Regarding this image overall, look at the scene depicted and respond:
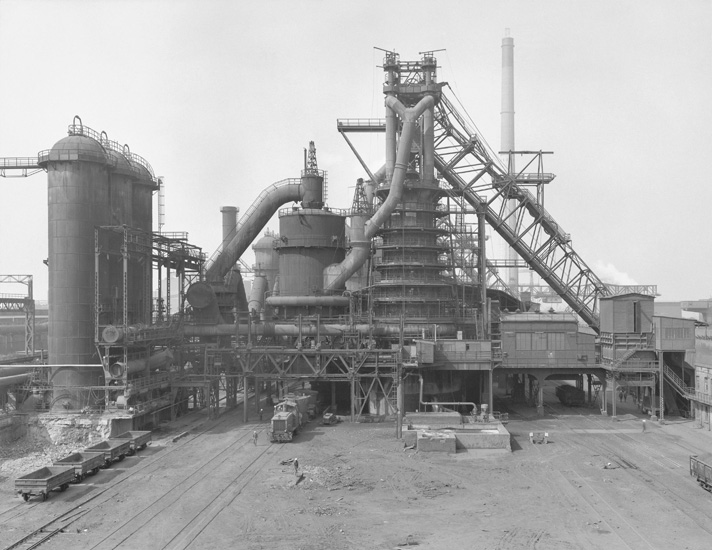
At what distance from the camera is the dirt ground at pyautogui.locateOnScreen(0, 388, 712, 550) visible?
26.0 m

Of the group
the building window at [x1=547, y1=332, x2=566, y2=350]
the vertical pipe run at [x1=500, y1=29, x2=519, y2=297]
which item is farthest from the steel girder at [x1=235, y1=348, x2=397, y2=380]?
the vertical pipe run at [x1=500, y1=29, x2=519, y2=297]

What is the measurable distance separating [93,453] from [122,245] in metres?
18.4

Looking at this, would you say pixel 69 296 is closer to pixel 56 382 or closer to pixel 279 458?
pixel 56 382

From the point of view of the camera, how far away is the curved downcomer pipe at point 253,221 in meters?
64.5

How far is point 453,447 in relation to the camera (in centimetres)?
3953

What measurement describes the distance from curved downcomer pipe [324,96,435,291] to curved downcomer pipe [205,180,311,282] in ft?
34.1

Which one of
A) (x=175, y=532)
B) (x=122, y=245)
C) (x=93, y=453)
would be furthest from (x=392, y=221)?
(x=175, y=532)

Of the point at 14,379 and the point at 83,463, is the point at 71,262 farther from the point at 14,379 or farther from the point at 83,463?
the point at 83,463

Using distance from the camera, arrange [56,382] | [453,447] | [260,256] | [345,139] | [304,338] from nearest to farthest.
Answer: [453,447] → [56,382] → [304,338] → [345,139] → [260,256]

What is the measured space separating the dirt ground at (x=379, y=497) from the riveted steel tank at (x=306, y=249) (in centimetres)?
2079

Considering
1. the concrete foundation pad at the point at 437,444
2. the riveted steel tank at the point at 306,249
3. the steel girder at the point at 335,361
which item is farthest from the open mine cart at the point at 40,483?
the riveted steel tank at the point at 306,249

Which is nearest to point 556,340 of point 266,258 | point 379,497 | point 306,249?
point 306,249

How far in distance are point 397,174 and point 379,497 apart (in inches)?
1160

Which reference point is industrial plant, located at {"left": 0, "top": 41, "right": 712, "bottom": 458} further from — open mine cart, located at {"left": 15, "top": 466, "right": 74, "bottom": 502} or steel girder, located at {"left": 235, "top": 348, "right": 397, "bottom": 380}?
open mine cart, located at {"left": 15, "top": 466, "right": 74, "bottom": 502}
